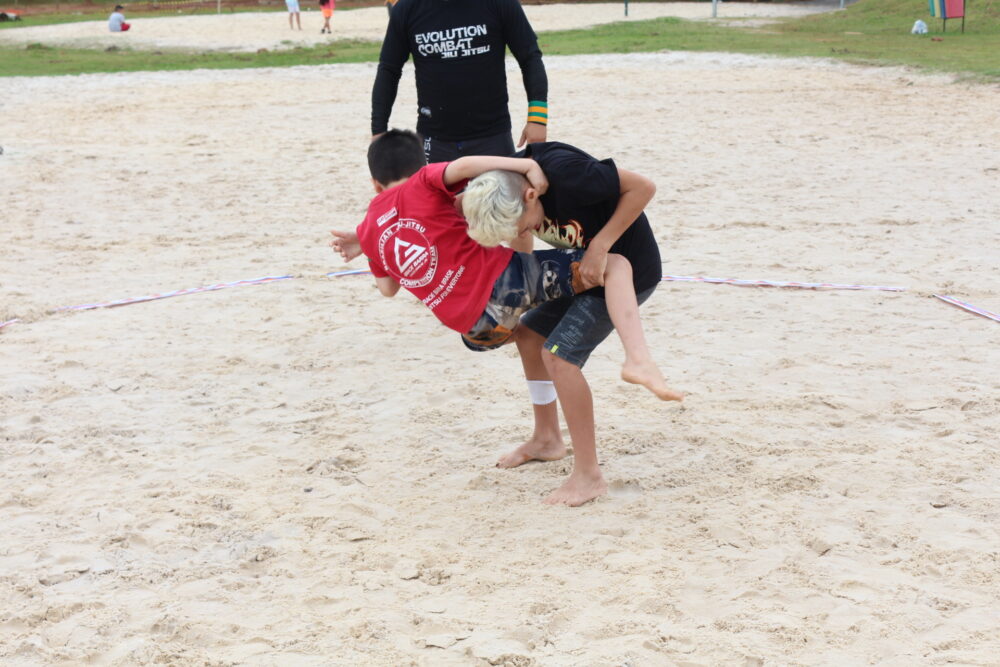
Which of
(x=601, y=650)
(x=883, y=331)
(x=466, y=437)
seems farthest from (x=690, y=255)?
(x=601, y=650)

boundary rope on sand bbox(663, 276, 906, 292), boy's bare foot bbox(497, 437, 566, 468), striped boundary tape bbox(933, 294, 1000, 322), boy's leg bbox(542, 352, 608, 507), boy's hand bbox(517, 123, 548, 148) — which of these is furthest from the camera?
boundary rope on sand bbox(663, 276, 906, 292)

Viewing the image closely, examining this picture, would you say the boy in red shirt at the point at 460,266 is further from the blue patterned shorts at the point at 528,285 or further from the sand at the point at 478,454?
the sand at the point at 478,454

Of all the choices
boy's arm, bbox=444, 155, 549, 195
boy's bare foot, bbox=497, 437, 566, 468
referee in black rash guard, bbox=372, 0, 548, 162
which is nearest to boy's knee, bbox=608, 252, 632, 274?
boy's arm, bbox=444, 155, 549, 195

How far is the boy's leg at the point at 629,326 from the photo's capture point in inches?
132

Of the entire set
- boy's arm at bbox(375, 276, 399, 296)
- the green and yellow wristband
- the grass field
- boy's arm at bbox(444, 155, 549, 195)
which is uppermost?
the grass field

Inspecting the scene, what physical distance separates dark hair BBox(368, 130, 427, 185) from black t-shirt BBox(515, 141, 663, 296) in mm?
431

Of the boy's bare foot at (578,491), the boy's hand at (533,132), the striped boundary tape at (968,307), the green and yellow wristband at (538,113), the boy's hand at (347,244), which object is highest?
the green and yellow wristband at (538,113)

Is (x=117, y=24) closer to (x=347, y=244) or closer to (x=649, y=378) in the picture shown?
(x=347, y=244)

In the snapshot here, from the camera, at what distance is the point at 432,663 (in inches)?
115

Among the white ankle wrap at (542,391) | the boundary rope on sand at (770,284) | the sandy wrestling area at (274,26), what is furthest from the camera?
the sandy wrestling area at (274,26)

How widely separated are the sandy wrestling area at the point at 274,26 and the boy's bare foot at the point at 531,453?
21227 mm

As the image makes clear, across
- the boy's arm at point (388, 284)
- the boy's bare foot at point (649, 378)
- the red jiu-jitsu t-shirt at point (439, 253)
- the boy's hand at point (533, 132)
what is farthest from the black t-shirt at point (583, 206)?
the boy's hand at point (533, 132)

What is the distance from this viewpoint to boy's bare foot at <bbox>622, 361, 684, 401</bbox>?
10.8 ft

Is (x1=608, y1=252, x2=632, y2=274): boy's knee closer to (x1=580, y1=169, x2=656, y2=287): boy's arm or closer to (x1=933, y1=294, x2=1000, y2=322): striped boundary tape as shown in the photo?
(x1=580, y1=169, x2=656, y2=287): boy's arm
